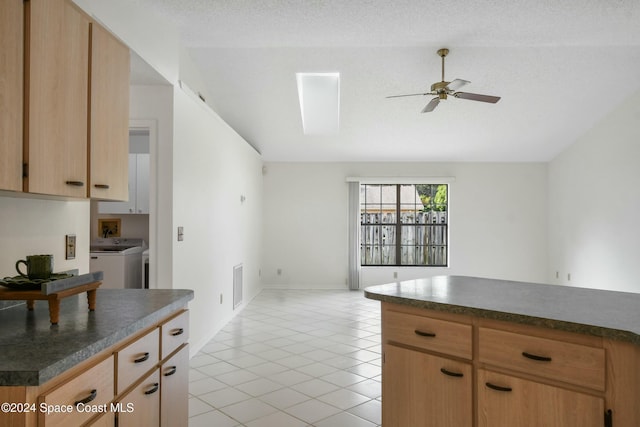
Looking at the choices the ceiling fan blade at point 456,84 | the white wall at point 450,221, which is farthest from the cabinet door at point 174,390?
the white wall at point 450,221

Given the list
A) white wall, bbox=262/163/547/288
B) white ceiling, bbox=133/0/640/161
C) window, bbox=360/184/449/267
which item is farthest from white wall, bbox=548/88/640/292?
window, bbox=360/184/449/267

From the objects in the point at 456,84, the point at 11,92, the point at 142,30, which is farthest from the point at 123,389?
the point at 456,84

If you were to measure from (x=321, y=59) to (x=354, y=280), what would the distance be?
4347 millimetres

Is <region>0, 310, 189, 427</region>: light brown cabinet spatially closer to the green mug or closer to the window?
the green mug

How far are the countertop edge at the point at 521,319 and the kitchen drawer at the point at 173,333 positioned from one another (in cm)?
98

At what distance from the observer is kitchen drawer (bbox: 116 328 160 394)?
1.44m

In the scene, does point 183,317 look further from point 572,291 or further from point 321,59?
point 321,59

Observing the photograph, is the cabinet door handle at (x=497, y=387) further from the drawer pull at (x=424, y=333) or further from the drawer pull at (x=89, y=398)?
the drawer pull at (x=89, y=398)

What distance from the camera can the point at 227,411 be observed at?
2855mm

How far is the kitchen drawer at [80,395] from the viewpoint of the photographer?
1.07 m

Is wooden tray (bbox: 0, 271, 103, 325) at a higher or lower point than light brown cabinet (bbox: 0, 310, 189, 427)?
higher

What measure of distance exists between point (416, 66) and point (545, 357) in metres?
4.13

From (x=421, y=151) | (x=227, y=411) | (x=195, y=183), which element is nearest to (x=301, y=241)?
(x=421, y=151)

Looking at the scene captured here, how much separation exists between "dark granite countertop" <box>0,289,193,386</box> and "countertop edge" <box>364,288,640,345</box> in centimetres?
109
